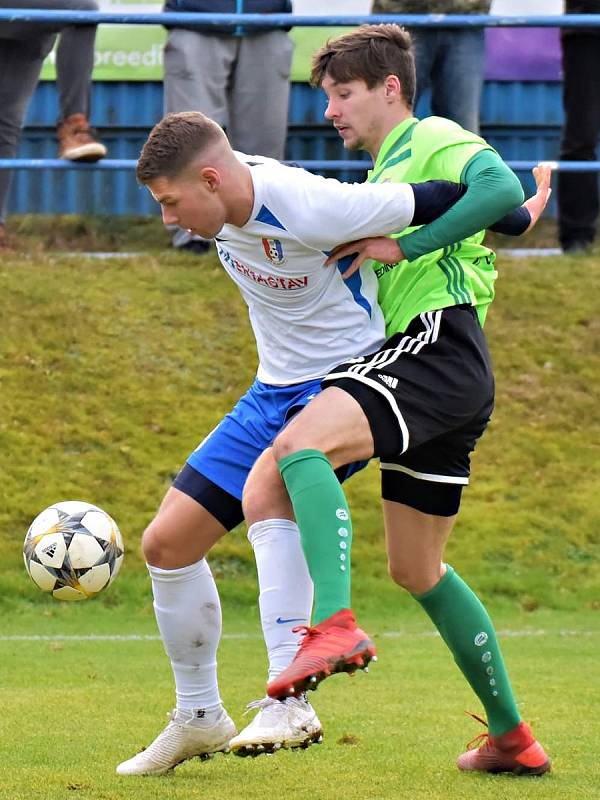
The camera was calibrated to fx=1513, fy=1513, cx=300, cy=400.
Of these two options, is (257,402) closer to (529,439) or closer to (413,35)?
(529,439)

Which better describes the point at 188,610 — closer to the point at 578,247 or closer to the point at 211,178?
the point at 211,178

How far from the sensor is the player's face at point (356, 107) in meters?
5.00

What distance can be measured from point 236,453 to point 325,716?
5.58ft

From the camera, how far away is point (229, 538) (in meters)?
9.43

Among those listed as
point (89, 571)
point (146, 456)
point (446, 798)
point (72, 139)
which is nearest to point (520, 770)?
point (446, 798)

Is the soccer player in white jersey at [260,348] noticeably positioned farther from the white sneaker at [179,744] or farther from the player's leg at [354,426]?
the player's leg at [354,426]

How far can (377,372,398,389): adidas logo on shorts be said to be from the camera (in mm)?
4555

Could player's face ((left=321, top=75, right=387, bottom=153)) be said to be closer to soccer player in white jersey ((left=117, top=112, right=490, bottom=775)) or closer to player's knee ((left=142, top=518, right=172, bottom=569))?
soccer player in white jersey ((left=117, top=112, right=490, bottom=775))

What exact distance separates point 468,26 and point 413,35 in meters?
0.40

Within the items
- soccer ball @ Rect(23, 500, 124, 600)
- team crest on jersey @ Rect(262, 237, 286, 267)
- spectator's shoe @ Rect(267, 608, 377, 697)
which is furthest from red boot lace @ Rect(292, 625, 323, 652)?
soccer ball @ Rect(23, 500, 124, 600)

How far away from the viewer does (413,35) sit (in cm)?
1086

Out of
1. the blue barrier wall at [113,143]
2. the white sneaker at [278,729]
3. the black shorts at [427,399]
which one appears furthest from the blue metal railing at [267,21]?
the white sneaker at [278,729]

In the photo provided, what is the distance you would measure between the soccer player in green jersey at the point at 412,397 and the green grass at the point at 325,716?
1.31ft

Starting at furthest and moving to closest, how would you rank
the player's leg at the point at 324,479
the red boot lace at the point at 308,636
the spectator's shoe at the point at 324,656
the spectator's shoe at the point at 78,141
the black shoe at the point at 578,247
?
1. the black shoe at the point at 578,247
2. the spectator's shoe at the point at 78,141
3. the player's leg at the point at 324,479
4. the red boot lace at the point at 308,636
5. the spectator's shoe at the point at 324,656
